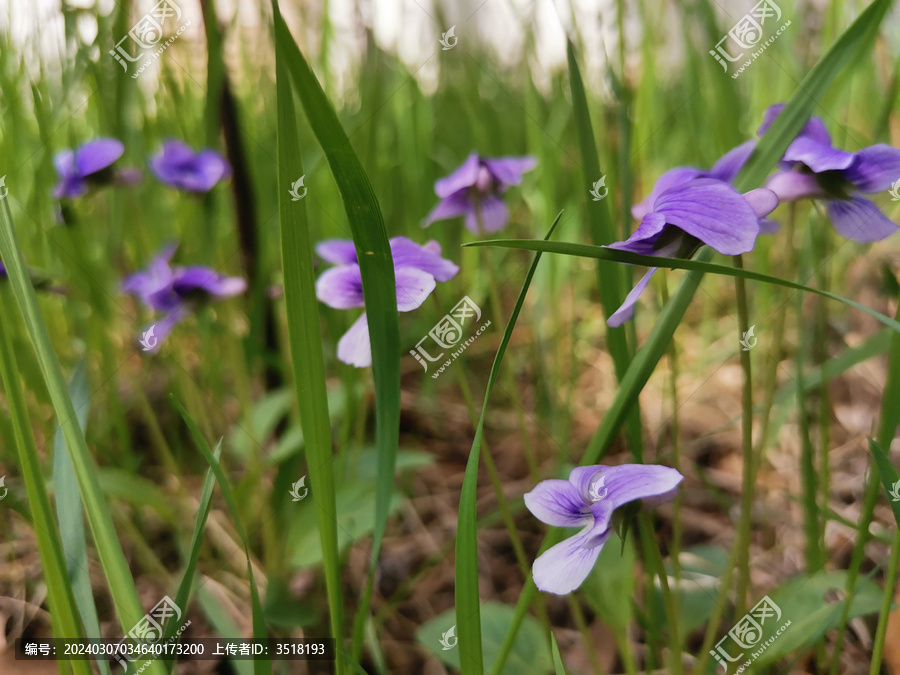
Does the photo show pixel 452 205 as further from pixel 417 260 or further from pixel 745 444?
pixel 745 444

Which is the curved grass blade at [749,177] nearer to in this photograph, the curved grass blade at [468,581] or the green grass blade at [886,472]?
the curved grass blade at [468,581]

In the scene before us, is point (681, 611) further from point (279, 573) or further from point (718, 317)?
point (718, 317)

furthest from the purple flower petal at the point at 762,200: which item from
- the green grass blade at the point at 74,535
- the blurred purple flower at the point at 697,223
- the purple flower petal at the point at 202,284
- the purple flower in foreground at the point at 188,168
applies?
the purple flower in foreground at the point at 188,168

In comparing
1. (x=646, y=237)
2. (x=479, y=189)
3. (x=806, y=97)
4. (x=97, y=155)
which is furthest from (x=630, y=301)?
(x=97, y=155)

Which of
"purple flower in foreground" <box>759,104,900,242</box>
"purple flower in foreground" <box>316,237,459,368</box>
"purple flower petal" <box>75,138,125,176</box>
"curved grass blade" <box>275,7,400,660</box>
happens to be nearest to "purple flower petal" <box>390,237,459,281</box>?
"purple flower in foreground" <box>316,237,459,368</box>

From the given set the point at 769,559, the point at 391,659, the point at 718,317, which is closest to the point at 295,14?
the point at 718,317

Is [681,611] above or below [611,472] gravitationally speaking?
below
